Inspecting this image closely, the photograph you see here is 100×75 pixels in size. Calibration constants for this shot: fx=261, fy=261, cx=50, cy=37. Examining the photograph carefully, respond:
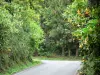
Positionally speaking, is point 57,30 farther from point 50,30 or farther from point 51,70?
point 51,70

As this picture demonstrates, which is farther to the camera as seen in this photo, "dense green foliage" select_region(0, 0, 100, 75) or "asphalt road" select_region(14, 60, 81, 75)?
"asphalt road" select_region(14, 60, 81, 75)

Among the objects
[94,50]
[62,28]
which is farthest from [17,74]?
[62,28]

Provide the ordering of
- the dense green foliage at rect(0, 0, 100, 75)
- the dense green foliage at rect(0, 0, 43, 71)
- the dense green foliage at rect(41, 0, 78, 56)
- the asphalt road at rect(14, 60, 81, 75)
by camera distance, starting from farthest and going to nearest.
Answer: the dense green foliage at rect(41, 0, 78, 56)
the asphalt road at rect(14, 60, 81, 75)
the dense green foliage at rect(0, 0, 43, 71)
the dense green foliage at rect(0, 0, 100, 75)

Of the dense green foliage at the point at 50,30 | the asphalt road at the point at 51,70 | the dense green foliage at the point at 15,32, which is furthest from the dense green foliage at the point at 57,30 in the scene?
the asphalt road at the point at 51,70

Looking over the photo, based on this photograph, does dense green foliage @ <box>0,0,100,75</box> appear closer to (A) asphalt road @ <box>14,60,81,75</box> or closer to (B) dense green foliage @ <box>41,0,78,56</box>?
(B) dense green foliage @ <box>41,0,78,56</box>

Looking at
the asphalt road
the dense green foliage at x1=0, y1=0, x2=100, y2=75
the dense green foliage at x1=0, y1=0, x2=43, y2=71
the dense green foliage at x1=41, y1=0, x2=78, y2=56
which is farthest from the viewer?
the dense green foliage at x1=41, y1=0, x2=78, y2=56

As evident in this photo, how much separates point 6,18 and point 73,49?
35.8 meters

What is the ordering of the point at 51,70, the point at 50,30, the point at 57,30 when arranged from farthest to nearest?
the point at 50,30 → the point at 57,30 → the point at 51,70

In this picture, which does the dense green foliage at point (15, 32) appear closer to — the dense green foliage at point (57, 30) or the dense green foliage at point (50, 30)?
the dense green foliage at point (50, 30)

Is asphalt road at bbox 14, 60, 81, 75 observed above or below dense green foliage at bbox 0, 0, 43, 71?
below

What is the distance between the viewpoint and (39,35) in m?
32.2

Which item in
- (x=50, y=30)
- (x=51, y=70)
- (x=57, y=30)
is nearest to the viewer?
(x=51, y=70)

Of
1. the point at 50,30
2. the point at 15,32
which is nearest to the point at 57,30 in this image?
the point at 50,30

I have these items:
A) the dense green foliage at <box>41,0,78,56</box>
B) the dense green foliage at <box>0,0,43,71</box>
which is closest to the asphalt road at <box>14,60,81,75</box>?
the dense green foliage at <box>0,0,43,71</box>
